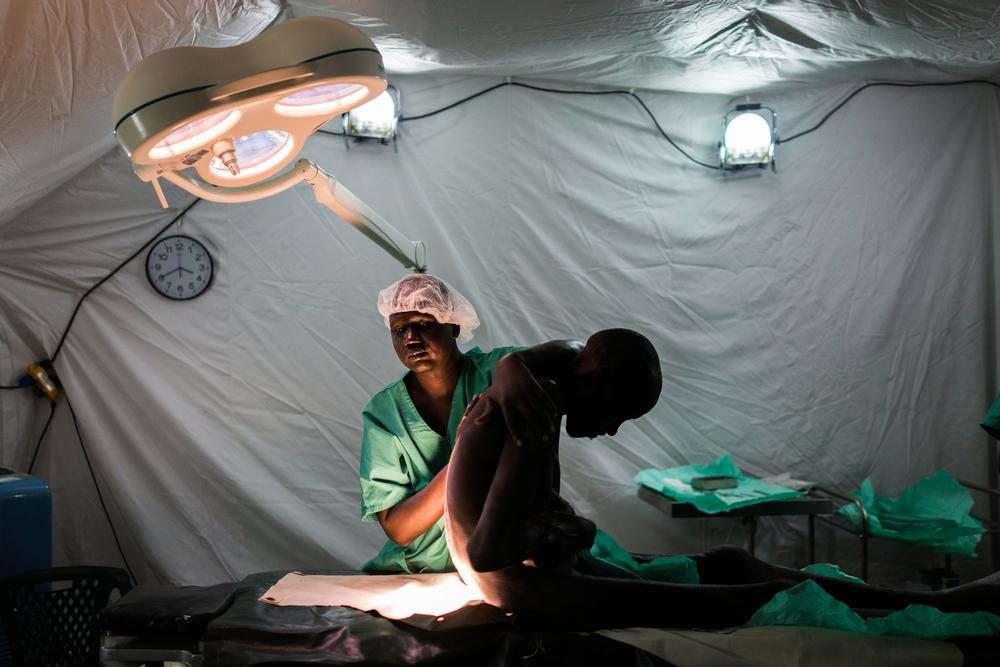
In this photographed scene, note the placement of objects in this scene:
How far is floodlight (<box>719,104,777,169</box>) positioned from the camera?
3.50 meters

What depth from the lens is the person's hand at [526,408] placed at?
1477 mm

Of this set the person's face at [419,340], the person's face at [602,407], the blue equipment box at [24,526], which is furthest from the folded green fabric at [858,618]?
the blue equipment box at [24,526]

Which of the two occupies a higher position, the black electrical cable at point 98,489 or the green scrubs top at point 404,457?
the green scrubs top at point 404,457

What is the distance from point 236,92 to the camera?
1136 mm

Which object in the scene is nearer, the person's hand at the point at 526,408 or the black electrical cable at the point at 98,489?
the person's hand at the point at 526,408

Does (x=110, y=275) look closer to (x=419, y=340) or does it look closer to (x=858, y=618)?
(x=419, y=340)

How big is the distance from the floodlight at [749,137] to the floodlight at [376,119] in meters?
1.36

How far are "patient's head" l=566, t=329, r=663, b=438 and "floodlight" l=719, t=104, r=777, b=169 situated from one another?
2183 mm

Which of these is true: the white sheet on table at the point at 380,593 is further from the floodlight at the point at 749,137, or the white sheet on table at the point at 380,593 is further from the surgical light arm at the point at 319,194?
the floodlight at the point at 749,137

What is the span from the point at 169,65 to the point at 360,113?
229 cm

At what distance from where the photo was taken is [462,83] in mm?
3510

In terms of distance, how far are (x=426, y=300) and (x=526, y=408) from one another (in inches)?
26.2

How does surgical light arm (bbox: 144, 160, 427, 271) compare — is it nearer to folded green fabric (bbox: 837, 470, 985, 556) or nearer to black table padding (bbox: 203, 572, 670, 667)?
black table padding (bbox: 203, 572, 670, 667)

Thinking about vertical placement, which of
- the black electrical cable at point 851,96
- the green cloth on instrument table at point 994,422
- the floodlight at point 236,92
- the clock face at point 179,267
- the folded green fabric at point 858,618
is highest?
the black electrical cable at point 851,96
